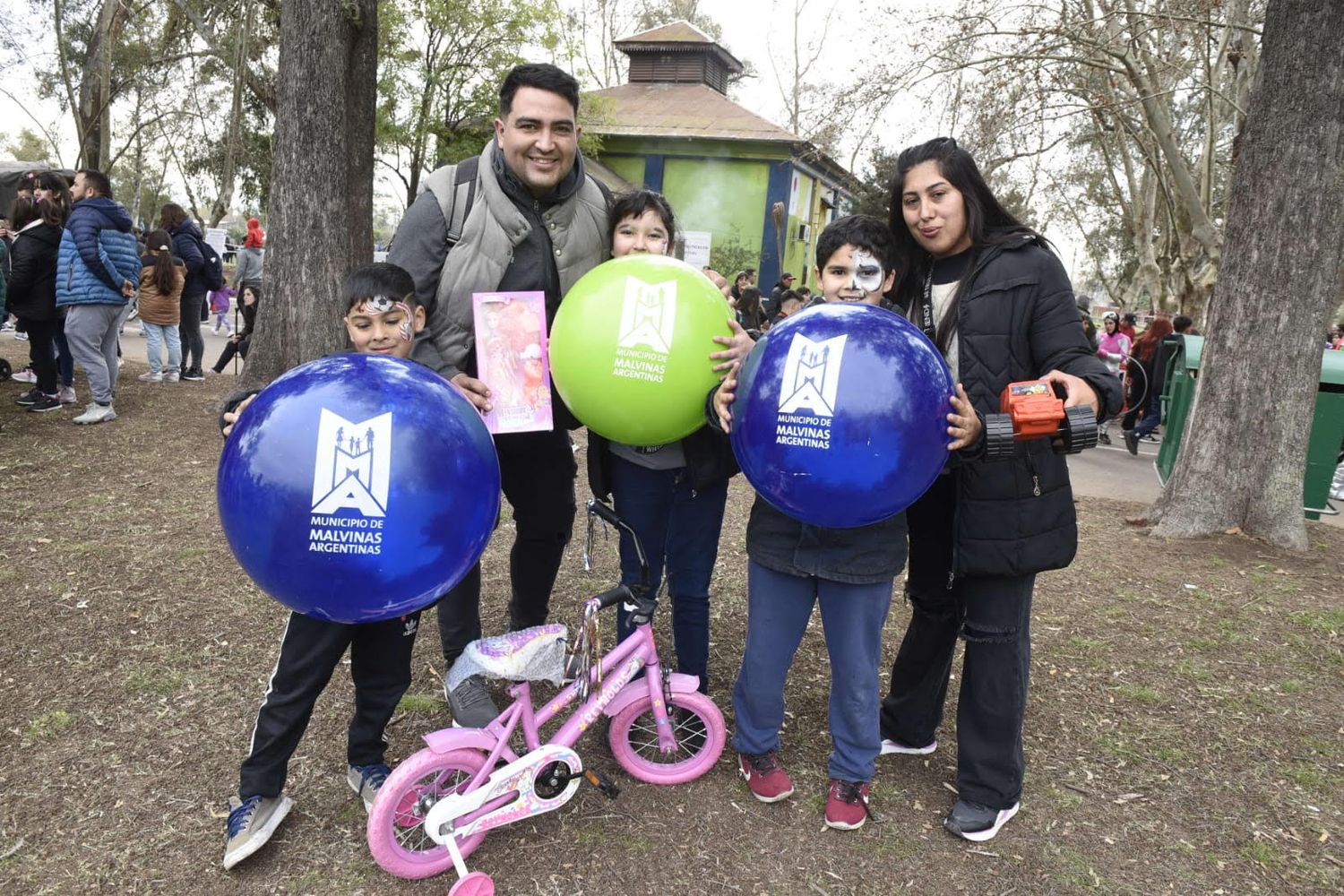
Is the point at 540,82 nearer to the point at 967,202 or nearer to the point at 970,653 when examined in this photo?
the point at 967,202

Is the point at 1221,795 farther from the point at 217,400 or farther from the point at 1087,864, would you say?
the point at 217,400

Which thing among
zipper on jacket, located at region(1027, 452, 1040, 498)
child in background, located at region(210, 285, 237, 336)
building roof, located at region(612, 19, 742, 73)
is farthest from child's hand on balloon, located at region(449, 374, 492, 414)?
building roof, located at region(612, 19, 742, 73)

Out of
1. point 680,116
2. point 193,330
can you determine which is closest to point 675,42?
point 680,116

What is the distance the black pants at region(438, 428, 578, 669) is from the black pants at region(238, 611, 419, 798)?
529 mm

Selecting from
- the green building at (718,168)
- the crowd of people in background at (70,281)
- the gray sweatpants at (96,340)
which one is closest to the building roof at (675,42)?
the green building at (718,168)

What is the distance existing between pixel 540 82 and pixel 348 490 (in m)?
1.46

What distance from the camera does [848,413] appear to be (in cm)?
214

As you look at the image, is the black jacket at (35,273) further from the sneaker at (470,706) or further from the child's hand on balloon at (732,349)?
the child's hand on balloon at (732,349)

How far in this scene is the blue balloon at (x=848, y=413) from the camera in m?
2.14

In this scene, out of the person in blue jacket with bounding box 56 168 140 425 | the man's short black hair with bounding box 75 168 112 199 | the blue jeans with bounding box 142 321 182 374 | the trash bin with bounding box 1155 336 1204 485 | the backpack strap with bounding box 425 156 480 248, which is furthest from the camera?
the blue jeans with bounding box 142 321 182 374

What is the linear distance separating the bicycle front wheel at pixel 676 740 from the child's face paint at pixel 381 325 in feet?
4.46

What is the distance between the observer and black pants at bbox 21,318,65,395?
7441mm

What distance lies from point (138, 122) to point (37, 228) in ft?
107

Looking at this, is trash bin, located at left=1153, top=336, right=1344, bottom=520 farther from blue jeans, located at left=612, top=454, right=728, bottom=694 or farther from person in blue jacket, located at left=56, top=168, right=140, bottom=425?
person in blue jacket, located at left=56, top=168, right=140, bottom=425
